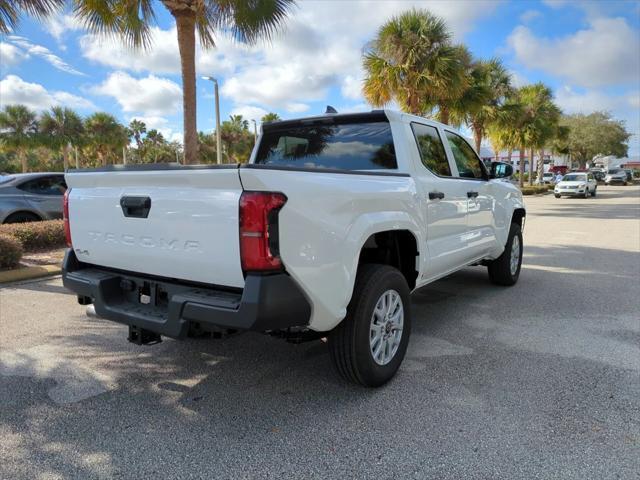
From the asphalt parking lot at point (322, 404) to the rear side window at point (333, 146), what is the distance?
5.21ft

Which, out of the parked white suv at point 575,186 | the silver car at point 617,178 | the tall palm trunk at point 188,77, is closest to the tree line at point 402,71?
the tall palm trunk at point 188,77

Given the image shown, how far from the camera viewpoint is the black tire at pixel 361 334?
2.95m

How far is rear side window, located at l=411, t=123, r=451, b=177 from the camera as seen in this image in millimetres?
3965

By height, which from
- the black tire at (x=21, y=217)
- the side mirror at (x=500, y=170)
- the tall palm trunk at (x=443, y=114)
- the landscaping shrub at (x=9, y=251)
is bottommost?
the landscaping shrub at (x=9, y=251)

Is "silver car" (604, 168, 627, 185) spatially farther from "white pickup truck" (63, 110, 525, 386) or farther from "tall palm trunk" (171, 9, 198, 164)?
"white pickup truck" (63, 110, 525, 386)

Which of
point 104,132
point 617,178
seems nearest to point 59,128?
point 104,132

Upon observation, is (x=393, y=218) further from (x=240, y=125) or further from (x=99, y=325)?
(x=240, y=125)

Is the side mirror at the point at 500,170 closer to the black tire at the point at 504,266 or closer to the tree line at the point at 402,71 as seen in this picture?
the black tire at the point at 504,266

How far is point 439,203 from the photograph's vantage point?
3.95 meters

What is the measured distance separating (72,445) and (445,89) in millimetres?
15029

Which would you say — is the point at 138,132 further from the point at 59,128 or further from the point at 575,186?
the point at 575,186

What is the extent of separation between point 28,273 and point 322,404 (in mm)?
5451

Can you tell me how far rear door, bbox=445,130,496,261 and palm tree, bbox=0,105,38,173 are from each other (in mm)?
40217

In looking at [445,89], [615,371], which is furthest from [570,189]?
[615,371]
